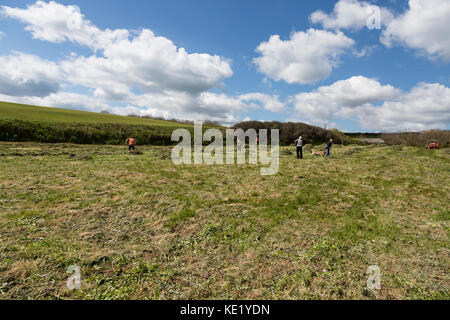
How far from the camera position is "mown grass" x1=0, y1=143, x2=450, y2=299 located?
4.96 metres

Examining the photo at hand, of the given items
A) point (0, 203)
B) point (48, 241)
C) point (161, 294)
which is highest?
point (0, 203)

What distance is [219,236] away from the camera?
282 inches

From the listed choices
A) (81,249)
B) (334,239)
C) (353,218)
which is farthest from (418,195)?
(81,249)

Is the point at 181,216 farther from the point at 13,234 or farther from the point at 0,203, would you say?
the point at 0,203

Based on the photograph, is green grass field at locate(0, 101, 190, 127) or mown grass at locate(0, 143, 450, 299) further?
green grass field at locate(0, 101, 190, 127)

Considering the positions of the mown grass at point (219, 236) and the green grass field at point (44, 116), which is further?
the green grass field at point (44, 116)

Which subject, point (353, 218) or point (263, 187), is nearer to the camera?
point (353, 218)

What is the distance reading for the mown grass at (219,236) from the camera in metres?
4.96

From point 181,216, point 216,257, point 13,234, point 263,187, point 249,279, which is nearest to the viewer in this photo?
point 249,279

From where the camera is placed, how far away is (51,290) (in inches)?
183

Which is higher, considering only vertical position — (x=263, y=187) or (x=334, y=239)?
(x=263, y=187)

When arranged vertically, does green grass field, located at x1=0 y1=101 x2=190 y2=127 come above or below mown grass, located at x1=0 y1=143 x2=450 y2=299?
above

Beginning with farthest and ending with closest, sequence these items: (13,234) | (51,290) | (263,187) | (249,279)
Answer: (263,187)
(13,234)
(249,279)
(51,290)

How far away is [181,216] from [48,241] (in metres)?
4.06
